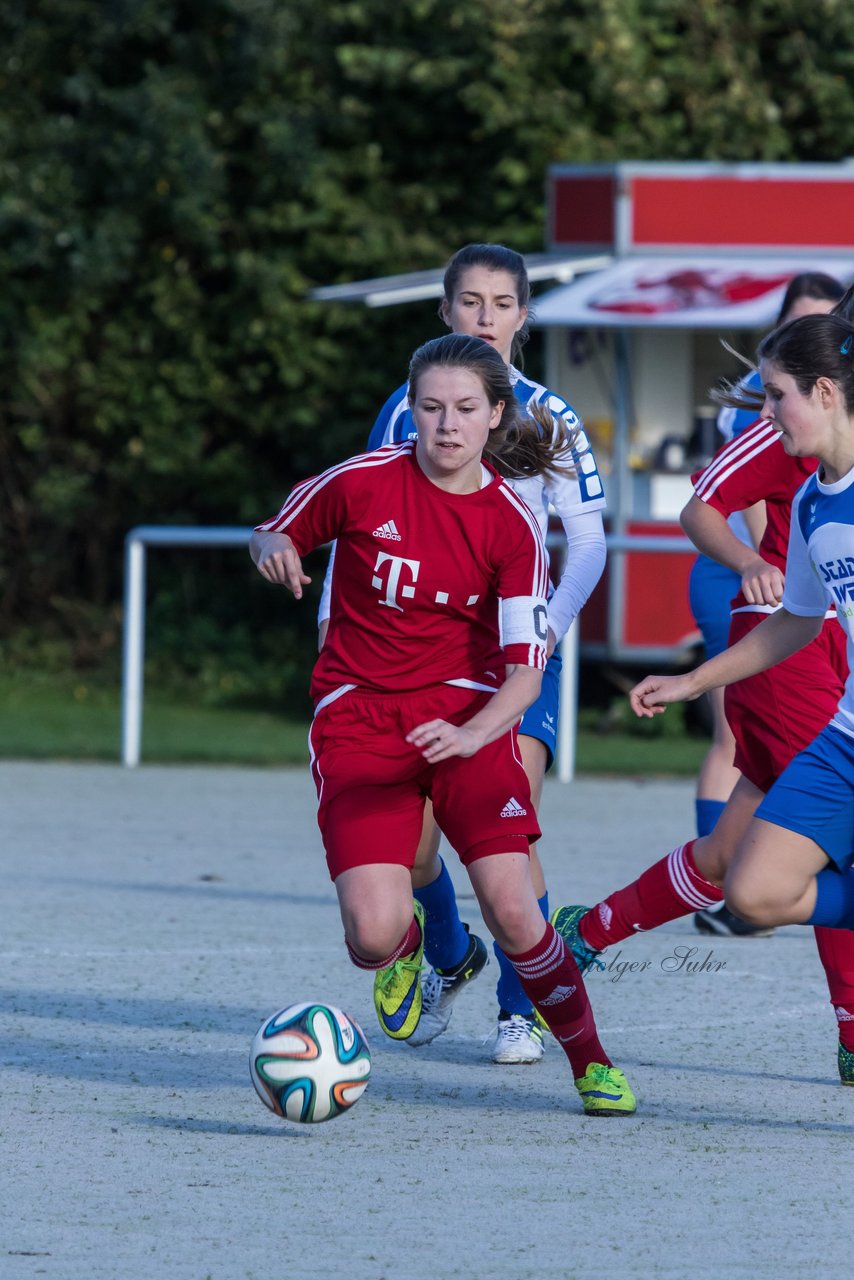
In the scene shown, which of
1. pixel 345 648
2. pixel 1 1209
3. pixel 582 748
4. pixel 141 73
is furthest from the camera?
pixel 141 73

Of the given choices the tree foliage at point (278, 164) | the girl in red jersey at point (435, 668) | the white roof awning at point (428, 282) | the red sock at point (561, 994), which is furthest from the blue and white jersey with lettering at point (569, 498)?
the tree foliage at point (278, 164)

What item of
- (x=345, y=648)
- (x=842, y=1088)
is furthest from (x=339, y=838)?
(x=842, y=1088)

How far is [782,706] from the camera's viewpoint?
5711mm

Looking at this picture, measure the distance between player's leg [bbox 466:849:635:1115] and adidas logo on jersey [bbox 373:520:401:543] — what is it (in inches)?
29.6

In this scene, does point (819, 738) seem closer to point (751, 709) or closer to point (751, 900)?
point (751, 900)

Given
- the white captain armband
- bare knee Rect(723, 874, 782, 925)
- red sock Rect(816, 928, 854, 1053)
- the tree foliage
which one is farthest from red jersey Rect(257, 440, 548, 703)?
the tree foliage

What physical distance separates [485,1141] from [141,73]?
51.1 feet

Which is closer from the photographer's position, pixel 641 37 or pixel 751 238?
pixel 751 238

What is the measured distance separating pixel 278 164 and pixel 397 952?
1413 cm

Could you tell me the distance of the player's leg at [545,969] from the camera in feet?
15.4

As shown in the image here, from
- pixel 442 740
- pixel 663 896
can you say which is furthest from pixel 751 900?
pixel 442 740

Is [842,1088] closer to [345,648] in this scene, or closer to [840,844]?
[840,844]

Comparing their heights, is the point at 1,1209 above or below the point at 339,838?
below

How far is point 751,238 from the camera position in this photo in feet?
49.0
